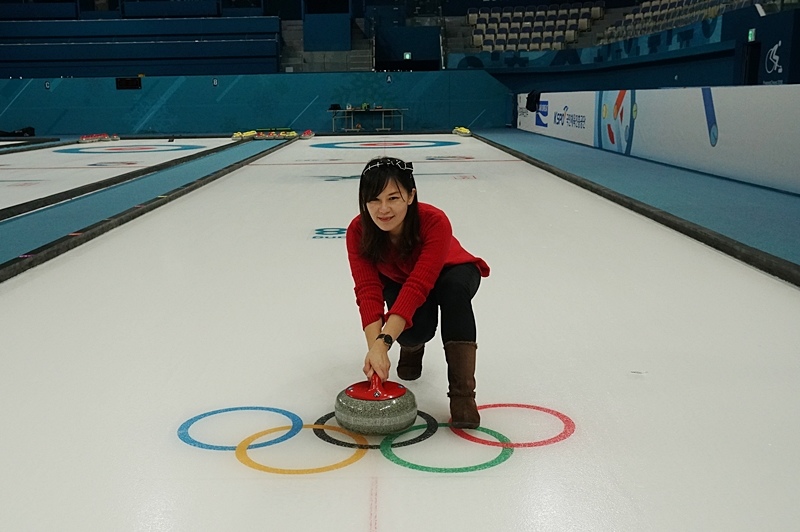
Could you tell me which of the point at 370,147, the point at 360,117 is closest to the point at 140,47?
the point at 360,117

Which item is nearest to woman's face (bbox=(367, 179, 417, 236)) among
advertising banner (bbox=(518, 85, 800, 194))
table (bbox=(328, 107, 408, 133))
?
advertising banner (bbox=(518, 85, 800, 194))

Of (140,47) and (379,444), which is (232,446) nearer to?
(379,444)

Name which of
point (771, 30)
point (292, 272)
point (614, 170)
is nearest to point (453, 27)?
point (771, 30)

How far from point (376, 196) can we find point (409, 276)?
259mm

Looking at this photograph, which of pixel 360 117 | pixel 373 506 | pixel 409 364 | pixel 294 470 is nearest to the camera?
pixel 373 506

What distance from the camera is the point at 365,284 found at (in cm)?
245

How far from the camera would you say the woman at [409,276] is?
Result: 2.32m

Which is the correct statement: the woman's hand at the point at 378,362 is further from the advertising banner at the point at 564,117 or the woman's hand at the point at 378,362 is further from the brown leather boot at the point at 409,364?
the advertising banner at the point at 564,117

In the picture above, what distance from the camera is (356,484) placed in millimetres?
2002

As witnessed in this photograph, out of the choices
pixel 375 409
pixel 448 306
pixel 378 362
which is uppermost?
pixel 448 306

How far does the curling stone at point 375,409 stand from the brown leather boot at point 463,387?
0.43ft

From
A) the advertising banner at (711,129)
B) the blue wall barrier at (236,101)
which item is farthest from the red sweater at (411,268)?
the blue wall barrier at (236,101)

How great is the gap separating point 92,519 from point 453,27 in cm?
2398

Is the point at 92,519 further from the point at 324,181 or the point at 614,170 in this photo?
the point at 614,170
